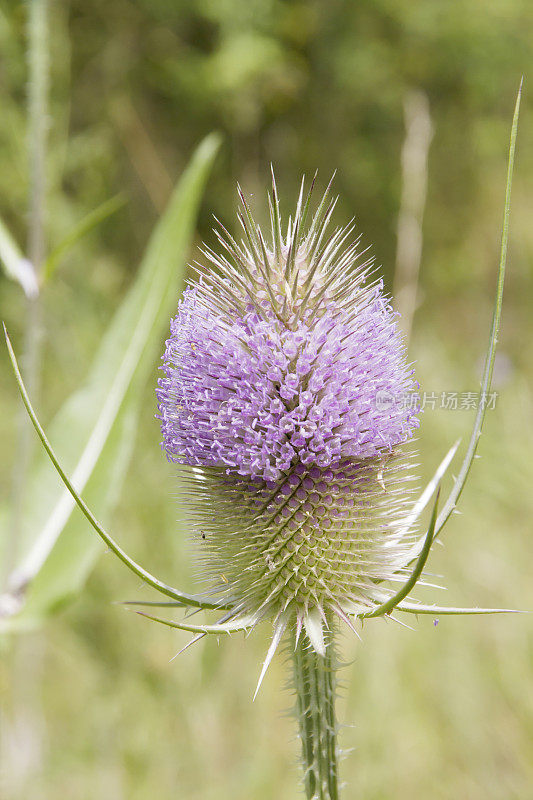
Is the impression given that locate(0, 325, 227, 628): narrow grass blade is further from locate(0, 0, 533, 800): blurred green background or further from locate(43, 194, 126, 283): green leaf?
locate(43, 194, 126, 283): green leaf

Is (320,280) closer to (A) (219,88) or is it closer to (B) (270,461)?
(B) (270,461)

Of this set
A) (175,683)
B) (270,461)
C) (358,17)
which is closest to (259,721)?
(175,683)

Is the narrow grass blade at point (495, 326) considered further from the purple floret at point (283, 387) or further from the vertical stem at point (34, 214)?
the vertical stem at point (34, 214)

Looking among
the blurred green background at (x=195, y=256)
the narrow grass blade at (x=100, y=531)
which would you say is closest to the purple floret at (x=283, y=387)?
the narrow grass blade at (x=100, y=531)

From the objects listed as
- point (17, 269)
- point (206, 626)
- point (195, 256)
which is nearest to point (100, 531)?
point (206, 626)

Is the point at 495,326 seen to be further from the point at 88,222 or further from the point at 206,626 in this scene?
the point at 88,222

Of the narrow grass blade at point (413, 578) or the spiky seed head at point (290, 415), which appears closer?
the narrow grass blade at point (413, 578)
